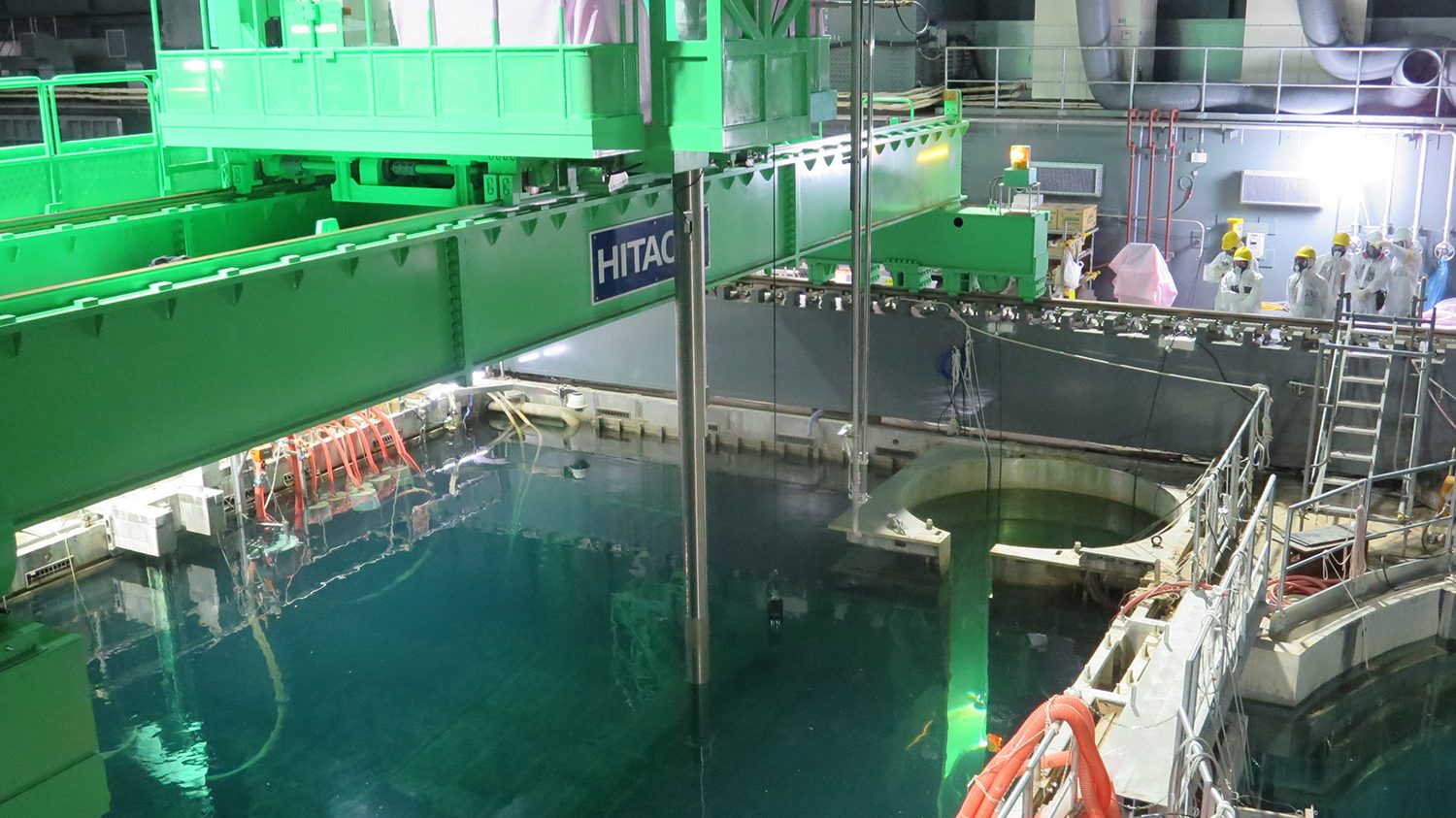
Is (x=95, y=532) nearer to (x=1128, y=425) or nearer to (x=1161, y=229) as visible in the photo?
(x=1128, y=425)

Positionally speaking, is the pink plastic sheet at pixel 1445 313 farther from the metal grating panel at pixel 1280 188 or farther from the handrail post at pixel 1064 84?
the handrail post at pixel 1064 84

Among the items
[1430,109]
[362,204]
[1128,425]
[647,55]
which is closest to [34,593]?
[362,204]

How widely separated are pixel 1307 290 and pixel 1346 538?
13.8 feet

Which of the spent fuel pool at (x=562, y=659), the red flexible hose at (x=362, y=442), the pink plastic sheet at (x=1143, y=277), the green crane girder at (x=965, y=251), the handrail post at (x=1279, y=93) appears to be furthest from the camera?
the pink plastic sheet at (x=1143, y=277)

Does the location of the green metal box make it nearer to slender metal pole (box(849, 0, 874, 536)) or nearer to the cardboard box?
slender metal pole (box(849, 0, 874, 536))

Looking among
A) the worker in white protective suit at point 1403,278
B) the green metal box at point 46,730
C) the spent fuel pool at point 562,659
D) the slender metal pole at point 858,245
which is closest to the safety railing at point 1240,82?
the worker in white protective suit at point 1403,278

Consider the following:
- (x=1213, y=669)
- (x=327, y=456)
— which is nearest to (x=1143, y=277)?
(x=1213, y=669)

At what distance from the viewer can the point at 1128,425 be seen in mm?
14766

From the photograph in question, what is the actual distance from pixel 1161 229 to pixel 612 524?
8869 millimetres

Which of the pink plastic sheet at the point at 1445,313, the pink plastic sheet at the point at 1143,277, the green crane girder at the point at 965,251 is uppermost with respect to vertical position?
the green crane girder at the point at 965,251

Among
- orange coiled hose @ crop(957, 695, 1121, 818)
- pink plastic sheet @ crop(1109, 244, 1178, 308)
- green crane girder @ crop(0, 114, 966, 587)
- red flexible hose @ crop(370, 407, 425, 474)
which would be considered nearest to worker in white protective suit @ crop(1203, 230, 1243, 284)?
pink plastic sheet @ crop(1109, 244, 1178, 308)

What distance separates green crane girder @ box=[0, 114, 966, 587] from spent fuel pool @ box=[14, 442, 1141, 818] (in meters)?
3.60

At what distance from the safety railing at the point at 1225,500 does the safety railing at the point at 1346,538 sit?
18.9 inches

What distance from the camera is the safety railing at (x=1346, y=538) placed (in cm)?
998
